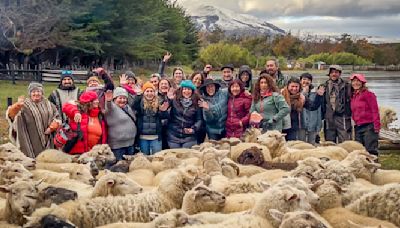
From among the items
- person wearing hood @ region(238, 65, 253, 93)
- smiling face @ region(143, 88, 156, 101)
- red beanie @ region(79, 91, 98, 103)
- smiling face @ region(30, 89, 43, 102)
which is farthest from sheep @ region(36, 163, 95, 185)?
person wearing hood @ region(238, 65, 253, 93)

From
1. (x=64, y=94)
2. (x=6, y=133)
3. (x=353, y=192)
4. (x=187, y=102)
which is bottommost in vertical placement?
(x=6, y=133)

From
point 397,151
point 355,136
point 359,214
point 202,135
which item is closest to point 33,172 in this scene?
point 202,135

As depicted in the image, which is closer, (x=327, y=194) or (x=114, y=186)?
(x=327, y=194)

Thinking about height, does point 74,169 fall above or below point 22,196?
below

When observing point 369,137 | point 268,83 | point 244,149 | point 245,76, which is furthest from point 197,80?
point 369,137

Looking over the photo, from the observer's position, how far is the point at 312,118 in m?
11.6

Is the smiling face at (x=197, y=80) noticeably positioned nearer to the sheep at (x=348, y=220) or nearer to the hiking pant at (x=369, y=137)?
the hiking pant at (x=369, y=137)

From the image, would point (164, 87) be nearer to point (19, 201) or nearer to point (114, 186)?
point (114, 186)

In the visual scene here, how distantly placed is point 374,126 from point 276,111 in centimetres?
216

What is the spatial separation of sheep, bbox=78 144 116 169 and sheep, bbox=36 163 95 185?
32cm

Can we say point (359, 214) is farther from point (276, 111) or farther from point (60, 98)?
point (60, 98)

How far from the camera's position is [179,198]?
6.52 meters

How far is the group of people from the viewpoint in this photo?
9.63 m

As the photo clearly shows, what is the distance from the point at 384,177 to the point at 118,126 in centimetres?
440
